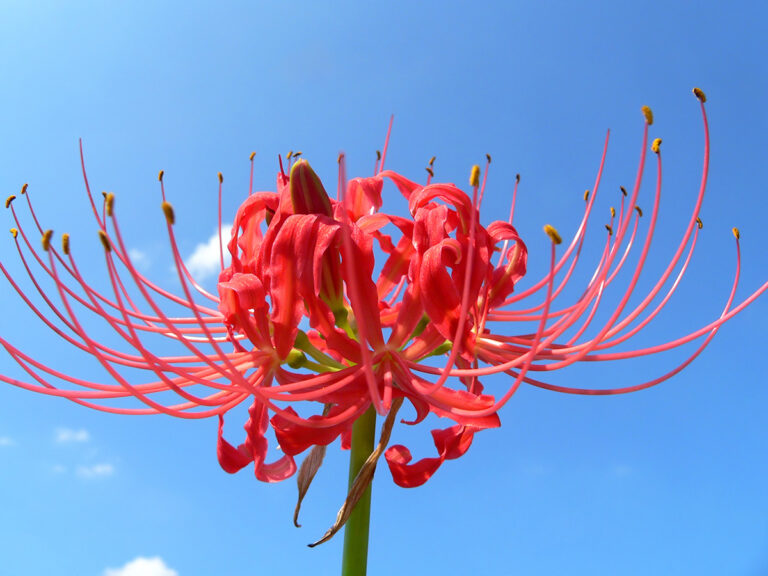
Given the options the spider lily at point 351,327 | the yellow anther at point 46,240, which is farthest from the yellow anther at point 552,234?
the yellow anther at point 46,240

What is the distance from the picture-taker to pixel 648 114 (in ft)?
5.34

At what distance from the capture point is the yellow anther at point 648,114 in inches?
63.6

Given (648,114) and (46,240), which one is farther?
(648,114)

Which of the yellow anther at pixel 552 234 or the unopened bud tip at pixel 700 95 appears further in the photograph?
the unopened bud tip at pixel 700 95

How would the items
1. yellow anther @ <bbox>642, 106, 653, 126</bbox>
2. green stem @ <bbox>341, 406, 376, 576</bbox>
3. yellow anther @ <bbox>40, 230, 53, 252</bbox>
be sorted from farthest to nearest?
1. green stem @ <bbox>341, 406, 376, 576</bbox>
2. yellow anther @ <bbox>642, 106, 653, 126</bbox>
3. yellow anther @ <bbox>40, 230, 53, 252</bbox>

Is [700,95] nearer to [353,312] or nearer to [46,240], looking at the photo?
[353,312]

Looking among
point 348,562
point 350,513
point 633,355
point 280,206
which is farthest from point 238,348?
point 633,355

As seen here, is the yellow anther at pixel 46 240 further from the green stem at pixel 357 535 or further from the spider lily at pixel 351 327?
the green stem at pixel 357 535

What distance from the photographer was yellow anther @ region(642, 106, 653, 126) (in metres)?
1.61

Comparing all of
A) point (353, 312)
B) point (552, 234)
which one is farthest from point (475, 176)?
point (353, 312)

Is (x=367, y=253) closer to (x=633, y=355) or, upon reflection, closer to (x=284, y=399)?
(x=284, y=399)

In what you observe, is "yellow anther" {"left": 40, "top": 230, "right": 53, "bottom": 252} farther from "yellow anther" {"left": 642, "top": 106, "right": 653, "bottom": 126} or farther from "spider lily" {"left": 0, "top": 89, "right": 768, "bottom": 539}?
"yellow anther" {"left": 642, "top": 106, "right": 653, "bottom": 126}

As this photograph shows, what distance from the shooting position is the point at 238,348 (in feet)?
5.82

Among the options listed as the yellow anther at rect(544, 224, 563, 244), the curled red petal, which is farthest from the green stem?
the yellow anther at rect(544, 224, 563, 244)
